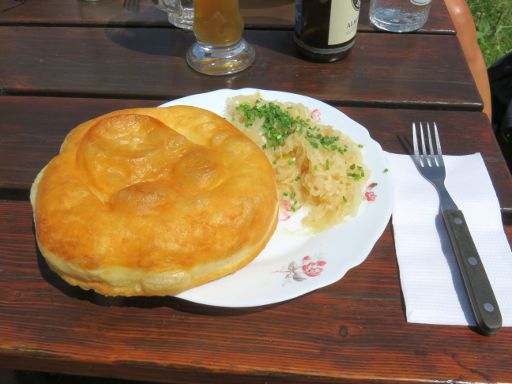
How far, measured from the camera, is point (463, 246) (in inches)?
49.0

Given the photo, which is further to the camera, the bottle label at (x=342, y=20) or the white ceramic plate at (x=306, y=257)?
the bottle label at (x=342, y=20)

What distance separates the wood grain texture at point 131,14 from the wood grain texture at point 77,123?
64 centimetres

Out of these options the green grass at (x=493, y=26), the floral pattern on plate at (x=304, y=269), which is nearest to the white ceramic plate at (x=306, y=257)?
the floral pattern on plate at (x=304, y=269)

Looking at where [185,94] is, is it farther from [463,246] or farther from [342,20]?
[463,246]

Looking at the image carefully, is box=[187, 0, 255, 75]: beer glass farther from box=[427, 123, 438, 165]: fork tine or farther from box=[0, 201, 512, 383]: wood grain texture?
box=[0, 201, 512, 383]: wood grain texture

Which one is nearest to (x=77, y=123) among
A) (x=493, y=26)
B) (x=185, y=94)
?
(x=185, y=94)

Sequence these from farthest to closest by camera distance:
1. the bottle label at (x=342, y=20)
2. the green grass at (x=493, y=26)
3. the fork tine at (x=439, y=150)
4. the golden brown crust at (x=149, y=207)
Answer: the green grass at (x=493, y=26)
the bottle label at (x=342, y=20)
the fork tine at (x=439, y=150)
the golden brown crust at (x=149, y=207)

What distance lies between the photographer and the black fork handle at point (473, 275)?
1.10 m

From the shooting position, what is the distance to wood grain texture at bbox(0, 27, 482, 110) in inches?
73.3

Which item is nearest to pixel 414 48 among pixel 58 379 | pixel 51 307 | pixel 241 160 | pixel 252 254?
pixel 241 160

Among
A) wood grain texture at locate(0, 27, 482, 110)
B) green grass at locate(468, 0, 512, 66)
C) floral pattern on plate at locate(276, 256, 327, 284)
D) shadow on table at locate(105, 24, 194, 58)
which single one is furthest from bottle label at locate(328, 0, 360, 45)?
green grass at locate(468, 0, 512, 66)

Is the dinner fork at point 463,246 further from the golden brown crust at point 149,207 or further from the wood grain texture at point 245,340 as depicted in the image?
the golden brown crust at point 149,207

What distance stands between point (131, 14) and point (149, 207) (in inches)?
62.7

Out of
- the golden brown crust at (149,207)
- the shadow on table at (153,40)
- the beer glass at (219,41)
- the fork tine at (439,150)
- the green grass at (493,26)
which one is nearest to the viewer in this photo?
the golden brown crust at (149,207)
